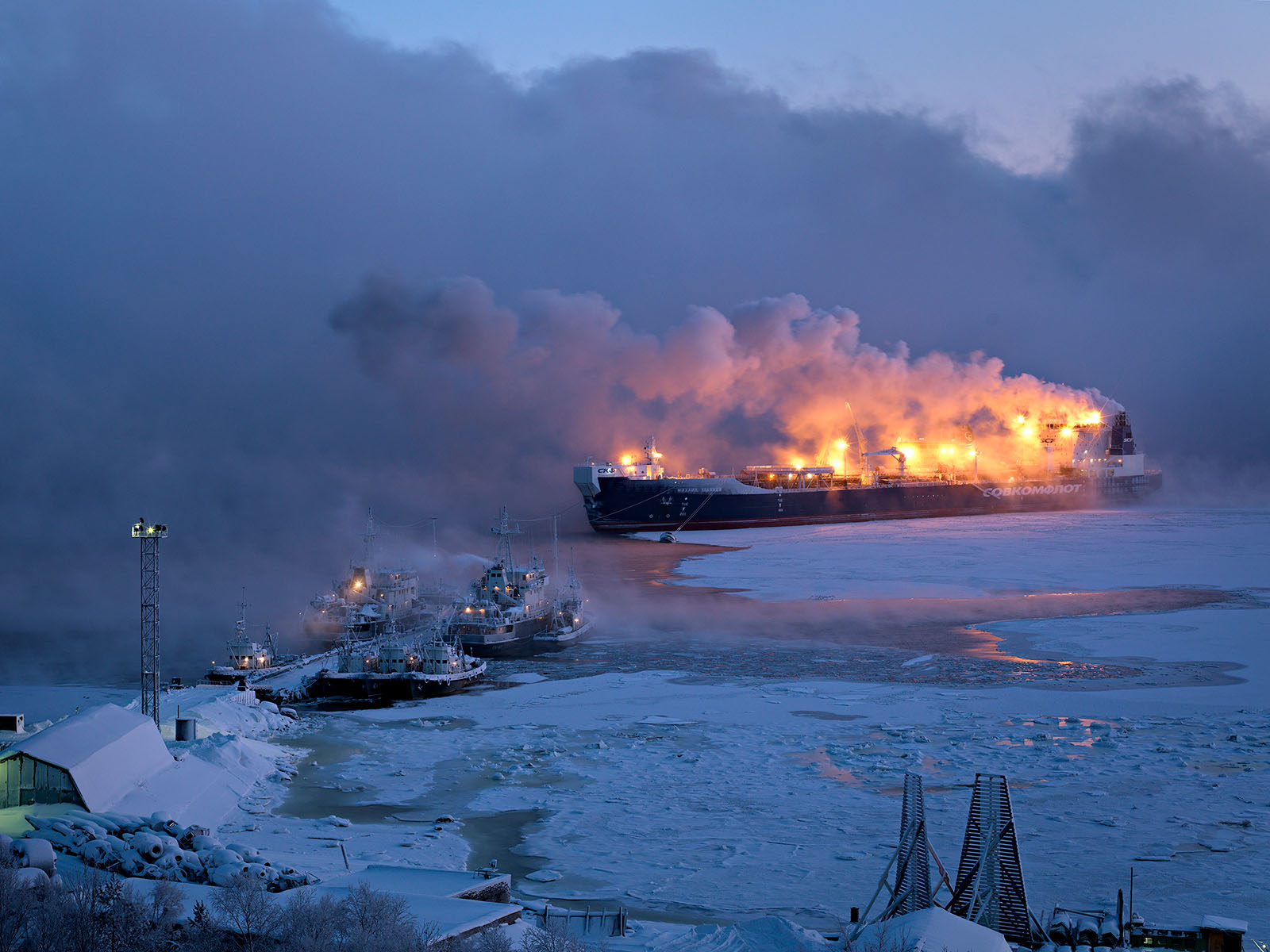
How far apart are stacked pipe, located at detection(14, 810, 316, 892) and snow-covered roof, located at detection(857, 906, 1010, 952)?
6565 mm

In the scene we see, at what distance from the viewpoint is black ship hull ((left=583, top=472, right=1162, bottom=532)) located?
279 ft

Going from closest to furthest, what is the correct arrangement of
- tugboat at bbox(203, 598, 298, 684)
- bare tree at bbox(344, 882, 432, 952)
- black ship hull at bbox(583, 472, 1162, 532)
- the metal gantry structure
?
bare tree at bbox(344, 882, 432, 952) < the metal gantry structure < tugboat at bbox(203, 598, 298, 684) < black ship hull at bbox(583, 472, 1162, 532)

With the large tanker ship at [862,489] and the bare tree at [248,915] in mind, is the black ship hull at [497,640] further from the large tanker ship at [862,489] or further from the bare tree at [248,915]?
the large tanker ship at [862,489]

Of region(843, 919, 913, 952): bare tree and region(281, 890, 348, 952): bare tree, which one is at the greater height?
region(281, 890, 348, 952): bare tree

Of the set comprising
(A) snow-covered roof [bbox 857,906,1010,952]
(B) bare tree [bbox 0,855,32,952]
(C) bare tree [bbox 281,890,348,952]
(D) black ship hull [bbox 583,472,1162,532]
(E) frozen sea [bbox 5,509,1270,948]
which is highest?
(D) black ship hull [bbox 583,472,1162,532]

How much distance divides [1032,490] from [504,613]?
8327 centimetres

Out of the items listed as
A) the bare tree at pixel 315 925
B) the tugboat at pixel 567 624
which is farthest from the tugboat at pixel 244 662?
the bare tree at pixel 315 925

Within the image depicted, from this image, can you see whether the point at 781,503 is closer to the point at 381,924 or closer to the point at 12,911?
the point at 381,924

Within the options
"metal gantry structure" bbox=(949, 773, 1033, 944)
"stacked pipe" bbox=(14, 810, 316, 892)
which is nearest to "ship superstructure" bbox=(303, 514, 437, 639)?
"stacked pipe" bbox=(14, 810, 316, 892)

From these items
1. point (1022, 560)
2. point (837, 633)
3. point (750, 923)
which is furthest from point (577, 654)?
point (1022, 560)

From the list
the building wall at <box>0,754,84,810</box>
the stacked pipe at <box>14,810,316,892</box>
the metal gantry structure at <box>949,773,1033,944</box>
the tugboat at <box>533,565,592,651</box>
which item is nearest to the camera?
the metal gantry structure at <box>949,773,1033,944</box>

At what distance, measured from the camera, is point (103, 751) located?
16.1 meters

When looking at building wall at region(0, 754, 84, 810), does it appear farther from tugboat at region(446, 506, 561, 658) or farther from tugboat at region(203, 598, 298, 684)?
tugboat at region(446, 506, 561, 658)

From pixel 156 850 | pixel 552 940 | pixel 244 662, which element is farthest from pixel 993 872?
pixel 244 662
